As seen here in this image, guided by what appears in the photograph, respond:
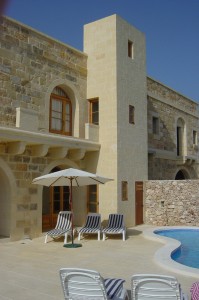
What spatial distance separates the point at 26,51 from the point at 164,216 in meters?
9.19

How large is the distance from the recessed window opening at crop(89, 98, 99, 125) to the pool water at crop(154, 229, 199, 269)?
18.0 ft

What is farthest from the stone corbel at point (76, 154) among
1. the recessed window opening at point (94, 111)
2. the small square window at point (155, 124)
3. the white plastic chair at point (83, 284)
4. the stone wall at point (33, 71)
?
the white plastic chair at point (83, 284)

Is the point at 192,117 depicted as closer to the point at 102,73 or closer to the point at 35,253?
the point at 102,73

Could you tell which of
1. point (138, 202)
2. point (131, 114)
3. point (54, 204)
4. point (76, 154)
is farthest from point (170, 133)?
point (54, 204)

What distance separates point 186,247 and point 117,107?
613 cm

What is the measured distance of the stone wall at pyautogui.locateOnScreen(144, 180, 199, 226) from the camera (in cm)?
1407

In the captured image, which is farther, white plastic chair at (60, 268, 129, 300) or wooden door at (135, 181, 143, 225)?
wooden door at (135, 181, 143, 225)

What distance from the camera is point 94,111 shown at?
14.3 meters

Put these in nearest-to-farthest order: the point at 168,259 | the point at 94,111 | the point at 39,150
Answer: the point at 168,259, the point at 39,150, the point at 94,111

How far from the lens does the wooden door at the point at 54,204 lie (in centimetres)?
1274

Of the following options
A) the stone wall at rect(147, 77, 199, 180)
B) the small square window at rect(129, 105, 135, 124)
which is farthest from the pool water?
the small square window at rect(129, 105, 135, 124)

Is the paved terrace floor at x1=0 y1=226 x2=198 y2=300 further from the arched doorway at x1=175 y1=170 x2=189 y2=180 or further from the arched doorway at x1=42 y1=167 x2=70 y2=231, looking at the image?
the arched doorway at x1=175 y1=170 x2=189 y2=180

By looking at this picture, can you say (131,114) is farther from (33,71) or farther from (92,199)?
(33,71)

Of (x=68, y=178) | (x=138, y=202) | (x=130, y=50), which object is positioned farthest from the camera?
(x=130, y=50)
